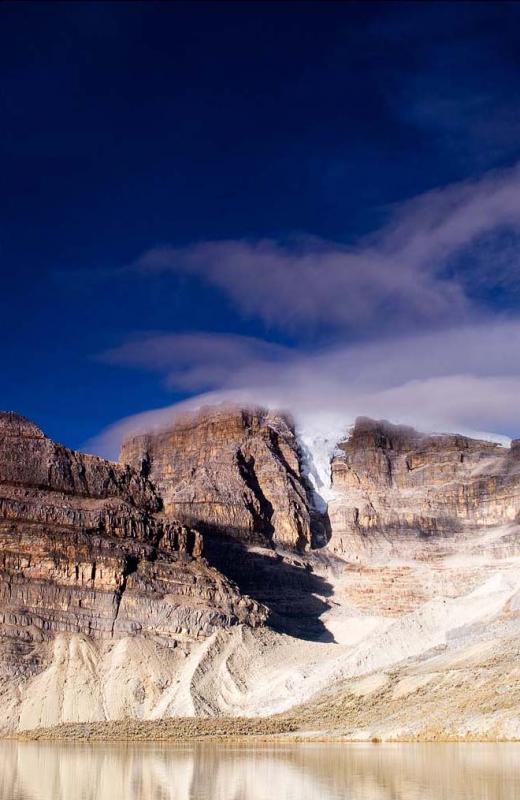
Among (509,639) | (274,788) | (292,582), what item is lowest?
(274,788)

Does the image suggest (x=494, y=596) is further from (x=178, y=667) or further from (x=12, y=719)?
(x=12, y=719)

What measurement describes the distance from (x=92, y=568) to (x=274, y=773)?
72.6 m

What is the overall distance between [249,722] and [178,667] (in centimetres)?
2216

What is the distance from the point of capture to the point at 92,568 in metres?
124

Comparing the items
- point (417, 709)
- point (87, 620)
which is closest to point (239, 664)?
point (87, 620)

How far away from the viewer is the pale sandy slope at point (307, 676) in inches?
3297

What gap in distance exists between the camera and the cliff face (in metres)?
121

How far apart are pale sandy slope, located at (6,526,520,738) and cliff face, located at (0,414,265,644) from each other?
3.13 metres

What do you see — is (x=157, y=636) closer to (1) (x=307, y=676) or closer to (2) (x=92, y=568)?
(2) (x=92, y=568)

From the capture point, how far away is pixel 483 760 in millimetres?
55438

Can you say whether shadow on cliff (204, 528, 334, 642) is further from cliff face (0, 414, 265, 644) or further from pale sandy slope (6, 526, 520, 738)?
pale sandy slope (6, 526, 520, 738)

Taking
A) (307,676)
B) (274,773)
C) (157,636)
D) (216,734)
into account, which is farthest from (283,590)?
(274,773)

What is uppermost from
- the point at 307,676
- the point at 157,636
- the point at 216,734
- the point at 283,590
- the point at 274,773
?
the point at 283,590

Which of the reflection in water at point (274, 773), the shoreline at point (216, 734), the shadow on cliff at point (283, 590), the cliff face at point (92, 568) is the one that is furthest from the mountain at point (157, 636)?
the shadow on cliff at point (283, 590)
